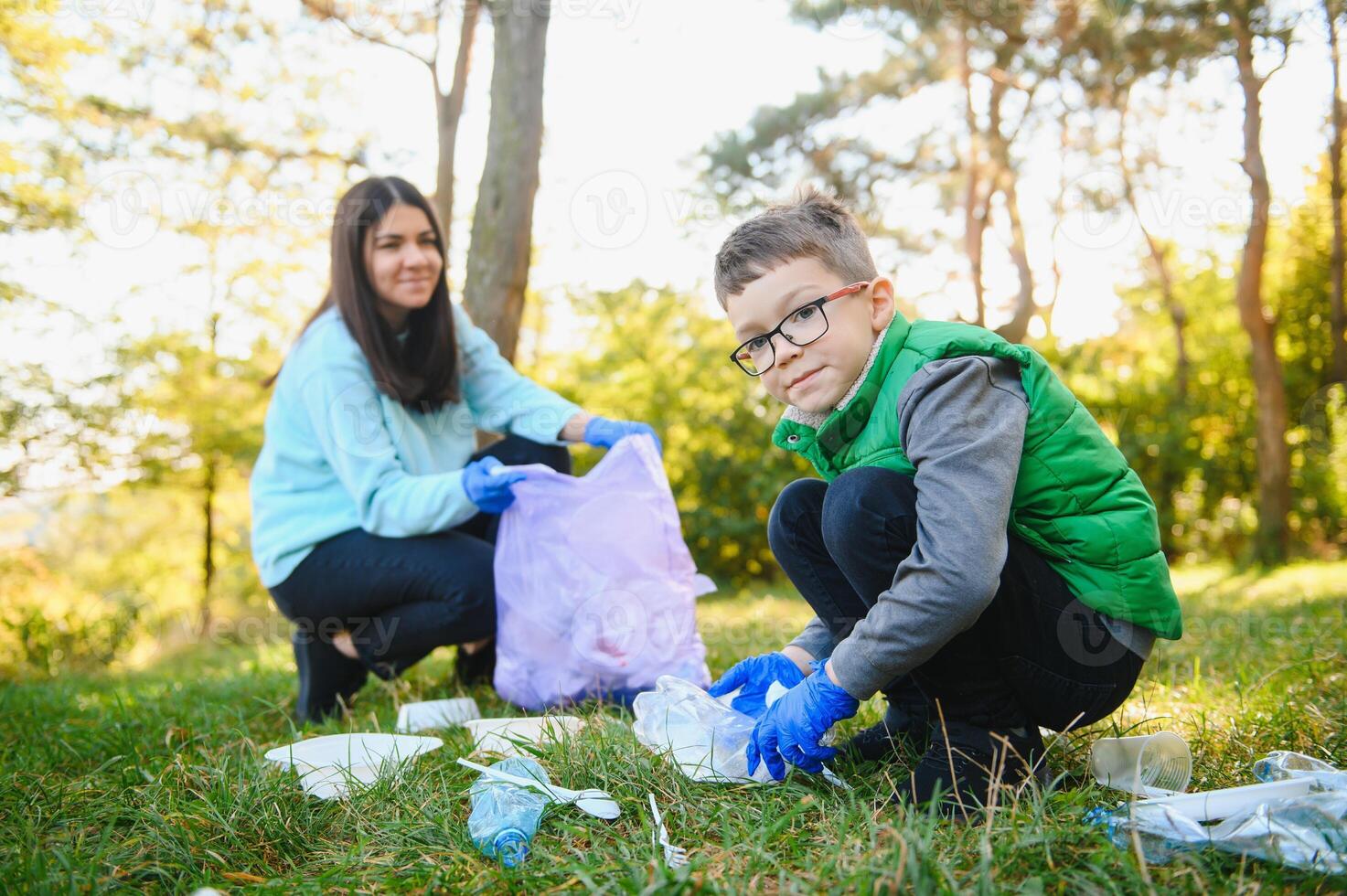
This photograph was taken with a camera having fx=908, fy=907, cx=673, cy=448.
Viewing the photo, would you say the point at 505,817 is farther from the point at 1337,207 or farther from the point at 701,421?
the point at 1337,207

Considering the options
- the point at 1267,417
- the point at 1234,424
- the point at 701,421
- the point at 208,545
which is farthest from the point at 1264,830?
the point at 208,545

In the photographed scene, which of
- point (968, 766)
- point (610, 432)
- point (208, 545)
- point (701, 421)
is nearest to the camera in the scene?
point (968, 766)

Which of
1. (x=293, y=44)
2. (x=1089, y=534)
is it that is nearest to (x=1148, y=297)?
(x=293, y=44)

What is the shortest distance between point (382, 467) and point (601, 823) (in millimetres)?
1357

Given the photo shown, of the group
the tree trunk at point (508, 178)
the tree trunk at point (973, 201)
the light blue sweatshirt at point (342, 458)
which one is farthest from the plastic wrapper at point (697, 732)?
the tree trunk at point (973, 201)

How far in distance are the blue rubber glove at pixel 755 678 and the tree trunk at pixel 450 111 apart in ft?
18.6

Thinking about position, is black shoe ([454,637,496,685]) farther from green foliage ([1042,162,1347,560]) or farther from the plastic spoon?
green foliage ([1042,162,1347,560])

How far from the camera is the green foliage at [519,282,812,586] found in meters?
7.78

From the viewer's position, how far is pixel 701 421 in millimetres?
8008

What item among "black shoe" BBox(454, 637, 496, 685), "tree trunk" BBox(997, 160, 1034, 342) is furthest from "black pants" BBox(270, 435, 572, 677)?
"tree trunk" BBox(997, 160, 1034, 342)

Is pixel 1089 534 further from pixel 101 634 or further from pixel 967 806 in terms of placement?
pixel 101 634

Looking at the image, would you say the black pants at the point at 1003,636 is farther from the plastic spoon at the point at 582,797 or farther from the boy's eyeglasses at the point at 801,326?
the plastic spoon at the point at 582,797

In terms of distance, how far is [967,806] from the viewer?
4.50 feet

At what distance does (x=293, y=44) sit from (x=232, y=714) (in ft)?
Answer: 27.4
